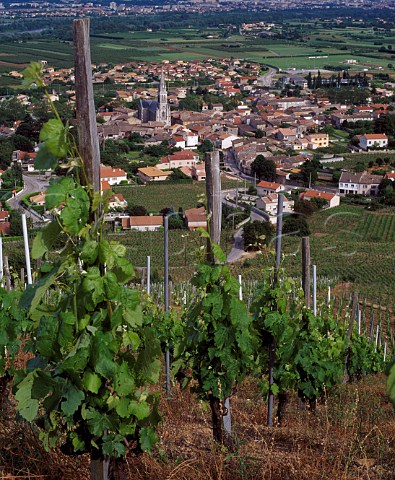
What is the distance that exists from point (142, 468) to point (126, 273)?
65 cm

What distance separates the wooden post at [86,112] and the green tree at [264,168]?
26.2 m

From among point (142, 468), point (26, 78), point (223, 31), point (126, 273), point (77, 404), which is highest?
point (26, 78)

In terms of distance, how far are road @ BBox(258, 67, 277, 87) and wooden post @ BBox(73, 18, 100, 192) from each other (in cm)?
5208

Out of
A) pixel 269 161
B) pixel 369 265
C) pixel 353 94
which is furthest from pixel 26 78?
pixel 353 94

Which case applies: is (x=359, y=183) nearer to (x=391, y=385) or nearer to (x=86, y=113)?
(x=86, y=113)

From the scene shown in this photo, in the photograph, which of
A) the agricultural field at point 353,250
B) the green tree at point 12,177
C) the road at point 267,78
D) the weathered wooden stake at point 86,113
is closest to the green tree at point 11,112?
the green tree at point 12,177

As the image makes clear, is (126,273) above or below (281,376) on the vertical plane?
above

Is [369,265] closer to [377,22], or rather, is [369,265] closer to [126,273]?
[126,273]

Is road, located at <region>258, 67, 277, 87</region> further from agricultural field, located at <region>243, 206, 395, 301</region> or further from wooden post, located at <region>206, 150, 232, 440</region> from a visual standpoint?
wooden post, located at <region>206, 150, 232, 440</region>

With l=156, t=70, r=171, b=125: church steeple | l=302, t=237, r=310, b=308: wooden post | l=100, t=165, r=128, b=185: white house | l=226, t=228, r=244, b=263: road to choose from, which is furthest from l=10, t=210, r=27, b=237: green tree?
l=156, t=70, r=171, b=125: church steeple

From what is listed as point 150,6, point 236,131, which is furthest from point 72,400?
point 150,6

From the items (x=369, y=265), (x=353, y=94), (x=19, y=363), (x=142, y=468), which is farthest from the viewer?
(x=353, y=94)

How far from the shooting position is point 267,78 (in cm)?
5575

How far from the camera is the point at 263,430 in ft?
8.98
